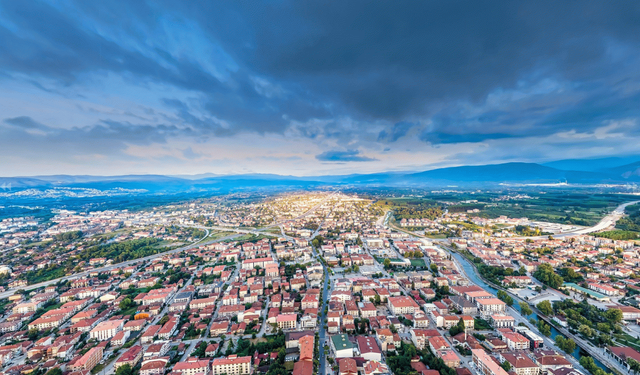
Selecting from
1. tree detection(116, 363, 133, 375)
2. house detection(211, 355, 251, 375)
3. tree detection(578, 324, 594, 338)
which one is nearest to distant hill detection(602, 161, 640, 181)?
tree detection(578, 324, 594, 338)

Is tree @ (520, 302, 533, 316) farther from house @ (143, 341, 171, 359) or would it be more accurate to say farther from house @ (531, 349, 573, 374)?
house @ (143, 341, 171, 359)

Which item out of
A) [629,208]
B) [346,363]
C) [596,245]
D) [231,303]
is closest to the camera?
[346,363]

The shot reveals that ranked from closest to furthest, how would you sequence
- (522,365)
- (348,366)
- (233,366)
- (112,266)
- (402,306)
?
1. (522,365)
2. (348,366)
3. (233,366)
4. (402,306)
5. (112,266)

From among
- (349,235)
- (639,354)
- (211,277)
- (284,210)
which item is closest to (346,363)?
(639,354)

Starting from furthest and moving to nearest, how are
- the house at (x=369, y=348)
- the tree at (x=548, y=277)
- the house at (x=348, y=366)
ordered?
the tree at (x=548, y=277) < the house at (x=369, y=348) < the house at (x=348, y=366)

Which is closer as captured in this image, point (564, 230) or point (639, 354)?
point (639, 354)

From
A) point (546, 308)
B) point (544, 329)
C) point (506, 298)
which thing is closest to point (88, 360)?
point (544, 329)

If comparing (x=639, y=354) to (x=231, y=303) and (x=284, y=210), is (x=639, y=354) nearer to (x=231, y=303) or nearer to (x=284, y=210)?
(x=231, y=303)

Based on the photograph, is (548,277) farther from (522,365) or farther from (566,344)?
(522,365)

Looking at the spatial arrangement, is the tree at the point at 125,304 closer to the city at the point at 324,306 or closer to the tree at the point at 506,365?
the city at the point at 324,306

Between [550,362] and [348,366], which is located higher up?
[550,362]

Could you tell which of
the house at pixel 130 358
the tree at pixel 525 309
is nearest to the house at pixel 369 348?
the tree at pixel 525 309
